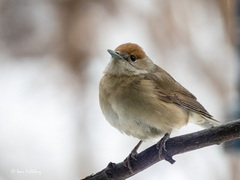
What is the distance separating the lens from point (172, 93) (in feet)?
9.73

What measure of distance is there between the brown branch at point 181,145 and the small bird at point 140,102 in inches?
6.0

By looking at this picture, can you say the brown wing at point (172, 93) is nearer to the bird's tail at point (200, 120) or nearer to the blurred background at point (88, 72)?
the bird's tail at point (200, 120)

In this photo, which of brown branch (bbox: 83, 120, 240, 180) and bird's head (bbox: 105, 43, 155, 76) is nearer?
brown branch (bbox: 83, 120, 240, 180)

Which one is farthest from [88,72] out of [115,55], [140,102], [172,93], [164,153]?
[164,153]

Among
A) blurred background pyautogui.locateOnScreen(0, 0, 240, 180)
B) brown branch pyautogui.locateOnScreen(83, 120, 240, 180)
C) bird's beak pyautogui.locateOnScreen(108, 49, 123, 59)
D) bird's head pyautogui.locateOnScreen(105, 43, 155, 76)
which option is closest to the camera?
brown branch pyautogui.locateOnScreen(83, 120, 240, 180)

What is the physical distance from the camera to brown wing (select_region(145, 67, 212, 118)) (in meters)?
2.87

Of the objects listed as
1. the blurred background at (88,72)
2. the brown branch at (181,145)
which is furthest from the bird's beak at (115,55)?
the blurred background at (88,72)

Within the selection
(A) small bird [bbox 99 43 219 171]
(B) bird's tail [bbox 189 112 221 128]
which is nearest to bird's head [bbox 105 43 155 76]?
(A) small bird [bbox 99 43 219 171]

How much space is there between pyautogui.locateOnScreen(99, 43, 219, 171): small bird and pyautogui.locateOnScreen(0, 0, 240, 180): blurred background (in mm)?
381

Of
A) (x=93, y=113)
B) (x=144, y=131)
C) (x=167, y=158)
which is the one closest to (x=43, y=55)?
(x=93, y=113)

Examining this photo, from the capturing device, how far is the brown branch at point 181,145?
7.04 ft

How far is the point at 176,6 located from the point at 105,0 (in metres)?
0.74

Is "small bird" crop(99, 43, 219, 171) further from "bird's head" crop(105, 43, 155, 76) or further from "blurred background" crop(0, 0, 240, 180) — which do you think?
"blurred background" crop(0, 0, 240, 180)

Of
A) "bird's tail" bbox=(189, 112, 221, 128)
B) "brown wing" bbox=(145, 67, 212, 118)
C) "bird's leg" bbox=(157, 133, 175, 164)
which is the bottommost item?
"bird's leg" bbox=(157, 133, 175, 164)
